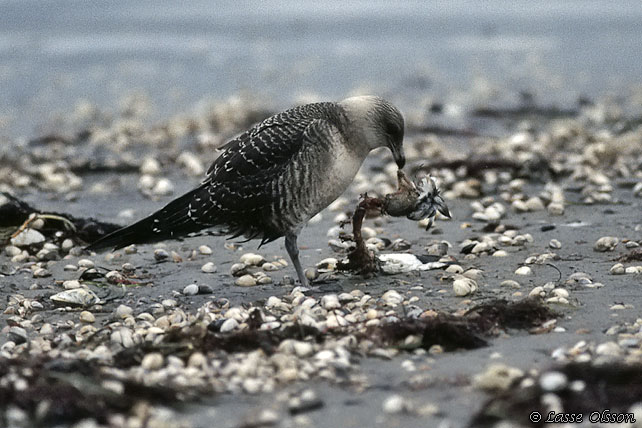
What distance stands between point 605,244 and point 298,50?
51.7 ft

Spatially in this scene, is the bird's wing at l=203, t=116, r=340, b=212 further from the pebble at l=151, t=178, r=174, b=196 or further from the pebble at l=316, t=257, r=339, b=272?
the pebble at l=151, t=178, r=174, b=196

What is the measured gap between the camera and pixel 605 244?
689 centimetres

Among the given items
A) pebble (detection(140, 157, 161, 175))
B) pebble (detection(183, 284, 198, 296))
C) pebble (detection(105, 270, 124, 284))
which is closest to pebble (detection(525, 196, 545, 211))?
pebble (detection(183, 284, 198, 296))

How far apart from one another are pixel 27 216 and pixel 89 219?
0.53 meters

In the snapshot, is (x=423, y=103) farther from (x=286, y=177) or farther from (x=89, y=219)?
(x=286, y=177)

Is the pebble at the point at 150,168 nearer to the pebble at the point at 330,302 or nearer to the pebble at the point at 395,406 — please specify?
the pebble at the point at 330,302

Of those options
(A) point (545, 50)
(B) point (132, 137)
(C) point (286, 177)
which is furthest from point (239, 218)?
(A) point (545, 50)

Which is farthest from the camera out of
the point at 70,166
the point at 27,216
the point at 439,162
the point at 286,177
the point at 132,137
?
the point at 132,137

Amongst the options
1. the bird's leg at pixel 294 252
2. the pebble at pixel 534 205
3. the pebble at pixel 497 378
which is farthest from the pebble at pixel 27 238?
the pebble at pixel 497 378

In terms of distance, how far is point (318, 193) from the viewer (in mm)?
6168

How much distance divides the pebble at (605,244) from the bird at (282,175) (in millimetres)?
1673

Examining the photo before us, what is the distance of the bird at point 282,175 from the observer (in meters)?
6.18

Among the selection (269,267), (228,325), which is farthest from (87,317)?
(269,267)

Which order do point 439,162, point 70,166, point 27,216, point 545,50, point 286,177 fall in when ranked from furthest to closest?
1. point 545,50
2. point 70,166
3. point 439,162
4. point 27,216
5. point 286,177
